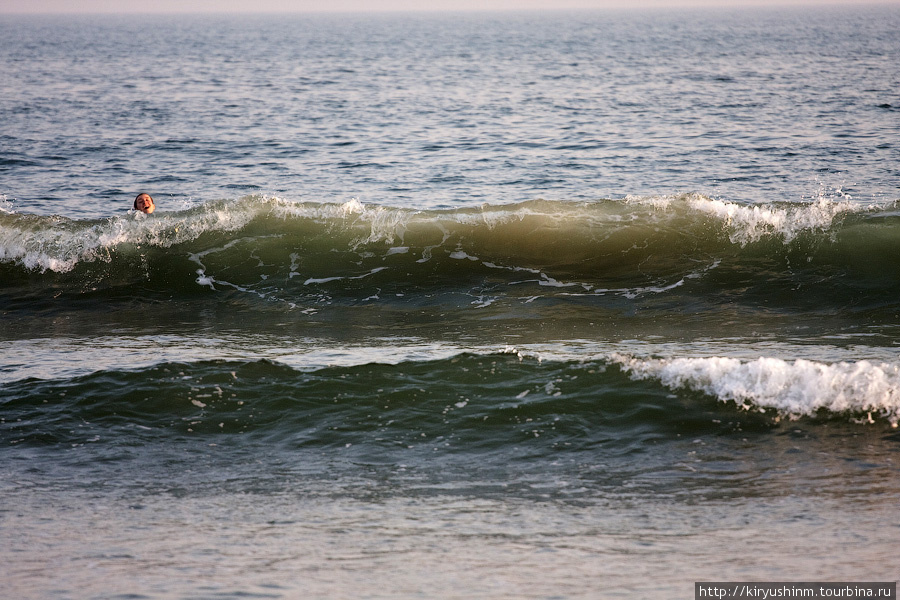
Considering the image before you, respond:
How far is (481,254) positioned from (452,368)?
5.14m

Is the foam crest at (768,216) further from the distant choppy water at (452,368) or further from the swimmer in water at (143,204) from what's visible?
the swimmer in water at (143,204)

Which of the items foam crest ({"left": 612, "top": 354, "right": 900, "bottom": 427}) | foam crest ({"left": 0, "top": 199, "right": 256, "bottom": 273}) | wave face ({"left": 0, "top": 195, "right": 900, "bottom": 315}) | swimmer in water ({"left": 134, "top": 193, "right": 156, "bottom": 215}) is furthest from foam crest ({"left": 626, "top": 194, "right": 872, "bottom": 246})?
swimmer in water ({"left": 134, "top": 193, "right": 156, "bottom": 215})

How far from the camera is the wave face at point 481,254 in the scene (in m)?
12.0

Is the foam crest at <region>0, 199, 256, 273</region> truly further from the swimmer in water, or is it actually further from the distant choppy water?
the swimmer in water

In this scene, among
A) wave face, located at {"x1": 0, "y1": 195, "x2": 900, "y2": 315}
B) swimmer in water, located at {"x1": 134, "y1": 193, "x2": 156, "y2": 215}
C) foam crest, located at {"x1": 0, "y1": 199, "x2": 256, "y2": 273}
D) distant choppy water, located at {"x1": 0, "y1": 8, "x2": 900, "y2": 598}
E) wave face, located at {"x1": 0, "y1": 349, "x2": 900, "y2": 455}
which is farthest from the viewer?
swimmer in water, located at {"x1": 134, "y1": 193, "x2": 156, "y2": 215}

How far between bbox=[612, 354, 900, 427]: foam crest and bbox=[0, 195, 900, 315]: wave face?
11.2ft

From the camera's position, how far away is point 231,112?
1262 inches

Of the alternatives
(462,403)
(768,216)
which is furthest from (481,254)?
(462,403)

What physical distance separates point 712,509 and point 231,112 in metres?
29.4

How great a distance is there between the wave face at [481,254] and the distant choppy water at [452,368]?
55mm

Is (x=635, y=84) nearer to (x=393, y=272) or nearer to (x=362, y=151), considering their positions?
(x=362, y=151)

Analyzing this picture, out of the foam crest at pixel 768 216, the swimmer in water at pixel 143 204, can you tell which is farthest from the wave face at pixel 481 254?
the swimmer in water at pixel 143 204

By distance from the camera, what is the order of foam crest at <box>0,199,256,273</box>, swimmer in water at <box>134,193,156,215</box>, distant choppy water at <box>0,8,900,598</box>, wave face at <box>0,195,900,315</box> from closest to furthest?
1. distant choppy water at <box>0,8,900,598</box>
2. wave face at <box>0,195,900,315</box>
3. foam crest at <box>0,199,256,273</box>
4. swimmer in water at <box>134,193,156,215</box>

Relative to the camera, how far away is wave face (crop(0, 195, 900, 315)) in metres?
12.0
